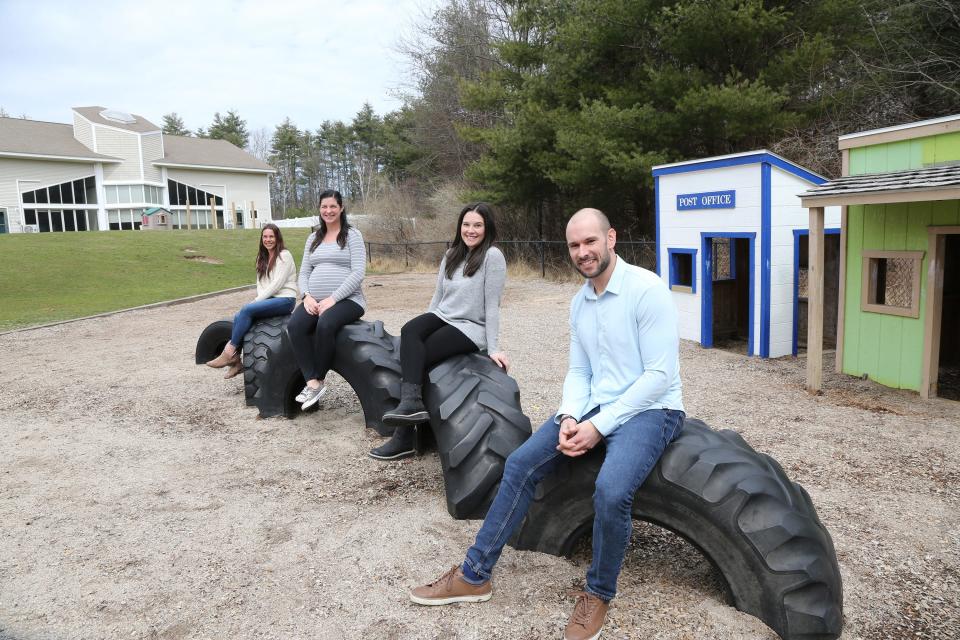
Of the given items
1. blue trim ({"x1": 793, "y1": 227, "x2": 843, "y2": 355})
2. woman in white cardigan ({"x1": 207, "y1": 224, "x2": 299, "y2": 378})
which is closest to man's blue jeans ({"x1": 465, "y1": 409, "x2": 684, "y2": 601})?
woman in white cardigan ({"x1": 207, "y1": 224, "x2": 299, "y2": 378})

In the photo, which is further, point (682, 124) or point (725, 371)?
point (682, 124)

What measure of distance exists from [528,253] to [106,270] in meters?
13.8

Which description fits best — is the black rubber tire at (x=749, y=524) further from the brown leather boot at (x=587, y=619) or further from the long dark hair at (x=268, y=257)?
the long dark hair at (x=268, y=257)

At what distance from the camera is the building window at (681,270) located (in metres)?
10.4

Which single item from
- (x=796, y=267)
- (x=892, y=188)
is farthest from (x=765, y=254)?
(x=892, y=188)

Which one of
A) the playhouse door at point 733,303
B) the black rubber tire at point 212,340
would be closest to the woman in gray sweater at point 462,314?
the black rubber tire at point 212,340

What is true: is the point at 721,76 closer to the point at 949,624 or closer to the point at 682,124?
the point at 682,124

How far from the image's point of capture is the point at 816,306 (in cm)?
724

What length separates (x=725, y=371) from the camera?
27.9 feet

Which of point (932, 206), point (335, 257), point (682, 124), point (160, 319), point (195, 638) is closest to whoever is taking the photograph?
point (195, 638)

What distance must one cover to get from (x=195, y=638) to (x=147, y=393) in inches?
202

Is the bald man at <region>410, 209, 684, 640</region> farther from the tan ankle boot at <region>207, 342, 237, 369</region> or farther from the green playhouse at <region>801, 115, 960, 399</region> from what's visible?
the tan ankle boot at <region>207, 342, 237, 369</region>

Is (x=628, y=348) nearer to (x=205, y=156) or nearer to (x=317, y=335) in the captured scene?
(x=317, y=335)

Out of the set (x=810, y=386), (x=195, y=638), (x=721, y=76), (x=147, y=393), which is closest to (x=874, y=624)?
(x=195, y=638)
